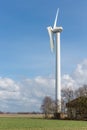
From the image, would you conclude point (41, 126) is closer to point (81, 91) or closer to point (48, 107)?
point (81, 91)

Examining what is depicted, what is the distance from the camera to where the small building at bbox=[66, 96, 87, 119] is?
Answer: 94644mm

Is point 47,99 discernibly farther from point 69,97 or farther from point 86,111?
point 86,111

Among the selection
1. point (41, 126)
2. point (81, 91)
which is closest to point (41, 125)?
point (41, 126)

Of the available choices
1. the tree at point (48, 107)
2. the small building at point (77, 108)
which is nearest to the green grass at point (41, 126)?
the small building at point (77, 108)

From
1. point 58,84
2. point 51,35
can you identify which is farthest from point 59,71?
point 51,35

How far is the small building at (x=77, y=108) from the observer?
94644mm

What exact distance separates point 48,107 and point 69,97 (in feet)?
27.9

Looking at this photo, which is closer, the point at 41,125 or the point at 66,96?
the point at 41,125

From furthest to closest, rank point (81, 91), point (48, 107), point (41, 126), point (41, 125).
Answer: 1. point (48, 107)
2. point (81, 91)
3. point (41, 125)
4. point (41, 126)

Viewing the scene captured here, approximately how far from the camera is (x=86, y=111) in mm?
94812

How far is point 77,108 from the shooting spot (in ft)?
324

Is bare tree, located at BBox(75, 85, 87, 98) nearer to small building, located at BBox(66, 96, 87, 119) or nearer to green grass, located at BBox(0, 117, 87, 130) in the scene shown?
small building, located at BBox(66, 96, 87, 119)

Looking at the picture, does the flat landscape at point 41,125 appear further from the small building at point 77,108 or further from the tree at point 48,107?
the tree at point 48,107

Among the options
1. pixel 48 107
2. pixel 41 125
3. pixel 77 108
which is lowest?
pixel 41 125
